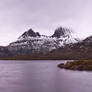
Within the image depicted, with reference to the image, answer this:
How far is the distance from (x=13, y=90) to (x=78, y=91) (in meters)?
18.0

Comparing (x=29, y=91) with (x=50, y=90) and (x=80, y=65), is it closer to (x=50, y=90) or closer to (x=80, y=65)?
(x=50, y=90)

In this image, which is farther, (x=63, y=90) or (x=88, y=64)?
(x=88, y=64)

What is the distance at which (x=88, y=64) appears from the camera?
12612 cm

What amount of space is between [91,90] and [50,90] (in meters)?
11.0

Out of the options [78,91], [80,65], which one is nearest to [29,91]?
[78,91]

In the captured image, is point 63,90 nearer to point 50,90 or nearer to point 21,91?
point 50,90

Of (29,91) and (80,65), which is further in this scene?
Result: (80,65)

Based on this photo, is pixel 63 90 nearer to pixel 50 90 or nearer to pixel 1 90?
pixel 50 90

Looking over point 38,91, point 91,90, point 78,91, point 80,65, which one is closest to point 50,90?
point 38,91

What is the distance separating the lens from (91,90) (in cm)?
5559

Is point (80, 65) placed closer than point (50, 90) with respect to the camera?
No

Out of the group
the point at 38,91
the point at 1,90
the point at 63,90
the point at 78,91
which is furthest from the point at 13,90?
the point at 78,91

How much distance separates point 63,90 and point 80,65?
71.7 m

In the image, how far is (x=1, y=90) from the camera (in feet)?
190
